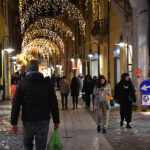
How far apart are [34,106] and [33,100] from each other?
9cm

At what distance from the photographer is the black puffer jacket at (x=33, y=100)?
539 centimetres

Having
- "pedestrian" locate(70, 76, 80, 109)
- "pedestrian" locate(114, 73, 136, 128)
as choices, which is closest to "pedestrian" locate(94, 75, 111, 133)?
"pedestrian" locate(114, 73, 136, 128)

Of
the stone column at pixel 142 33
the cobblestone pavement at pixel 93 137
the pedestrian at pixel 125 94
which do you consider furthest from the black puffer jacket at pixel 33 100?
the stone column at pixel 142 33

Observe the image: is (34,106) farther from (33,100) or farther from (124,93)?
(124,93)

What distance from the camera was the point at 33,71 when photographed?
555cm

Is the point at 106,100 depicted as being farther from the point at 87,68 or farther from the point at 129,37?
the point at 87,68

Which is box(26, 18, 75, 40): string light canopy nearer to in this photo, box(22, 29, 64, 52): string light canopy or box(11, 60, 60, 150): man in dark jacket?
box(22, 29, 64, 52): string light canopy

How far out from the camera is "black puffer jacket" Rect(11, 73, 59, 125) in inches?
212

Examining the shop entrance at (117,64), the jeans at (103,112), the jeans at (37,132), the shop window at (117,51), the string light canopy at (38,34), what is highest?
the string light canopy at (38,34)

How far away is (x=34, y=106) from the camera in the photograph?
5402mm

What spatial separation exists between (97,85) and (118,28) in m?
13.5

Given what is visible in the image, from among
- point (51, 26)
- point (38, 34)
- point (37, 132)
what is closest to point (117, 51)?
point (51, 26)

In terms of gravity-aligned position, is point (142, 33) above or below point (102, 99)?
above

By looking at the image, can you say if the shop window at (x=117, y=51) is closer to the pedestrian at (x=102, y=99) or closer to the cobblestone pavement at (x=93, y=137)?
the cobblestone pavement at (x=93, y=137)
